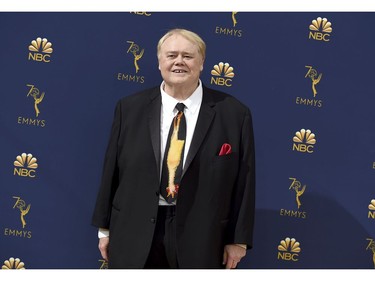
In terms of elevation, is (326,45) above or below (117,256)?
above

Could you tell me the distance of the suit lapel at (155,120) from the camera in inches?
87.6

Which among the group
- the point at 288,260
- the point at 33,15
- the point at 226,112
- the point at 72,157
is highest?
the point at 33,15

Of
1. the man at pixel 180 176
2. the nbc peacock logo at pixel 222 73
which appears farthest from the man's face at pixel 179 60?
the nbc peacock logo at pixel 222 73

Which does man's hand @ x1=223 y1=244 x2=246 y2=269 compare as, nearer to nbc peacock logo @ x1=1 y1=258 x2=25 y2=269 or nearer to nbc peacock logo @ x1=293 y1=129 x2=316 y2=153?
nbc peacock logo @ x1=293 y1=129 x2=316 y2=153

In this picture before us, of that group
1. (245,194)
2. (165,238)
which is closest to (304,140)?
(245,194)

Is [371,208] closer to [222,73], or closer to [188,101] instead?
[222,73]

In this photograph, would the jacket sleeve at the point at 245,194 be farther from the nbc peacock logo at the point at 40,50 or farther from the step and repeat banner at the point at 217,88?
the nbc peacock logo at the point at 40,50

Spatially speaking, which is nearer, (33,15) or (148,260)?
(148,260)

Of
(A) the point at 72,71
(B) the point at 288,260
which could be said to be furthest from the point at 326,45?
(A) the point at 72,71

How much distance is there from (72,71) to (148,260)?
1144mm

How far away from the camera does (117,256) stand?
229cm

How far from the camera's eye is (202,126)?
88.7 inches

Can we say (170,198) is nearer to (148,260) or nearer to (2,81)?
(148,260)

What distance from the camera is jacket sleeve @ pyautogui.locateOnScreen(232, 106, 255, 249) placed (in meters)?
2.28
